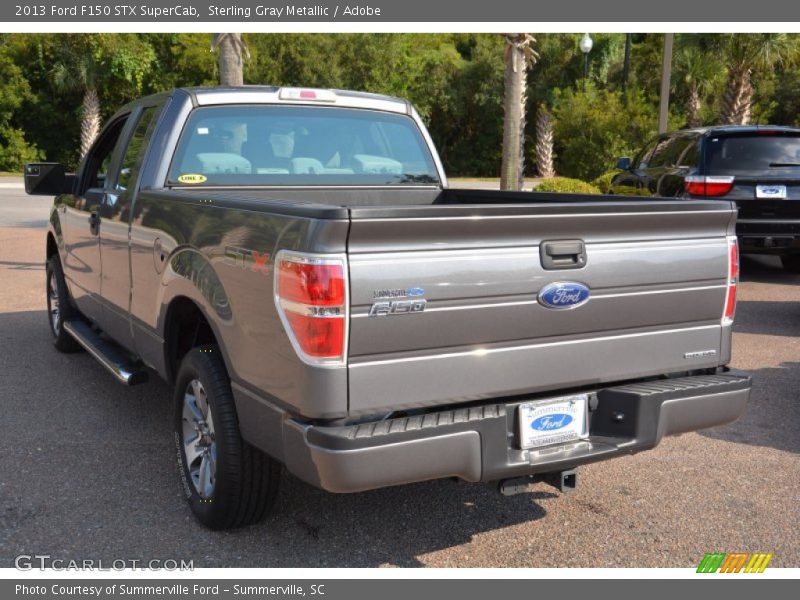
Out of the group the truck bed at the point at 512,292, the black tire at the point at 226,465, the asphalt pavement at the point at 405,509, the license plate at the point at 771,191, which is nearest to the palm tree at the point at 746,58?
the license plate at the point at 771,191

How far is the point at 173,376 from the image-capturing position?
14.7 feet

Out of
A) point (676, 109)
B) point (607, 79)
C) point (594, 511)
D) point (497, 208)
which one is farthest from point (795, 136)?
point (607, 79)

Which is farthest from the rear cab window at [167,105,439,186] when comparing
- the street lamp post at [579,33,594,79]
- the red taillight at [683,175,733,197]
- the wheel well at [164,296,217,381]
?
the street lamp post at [579,33,594,79]

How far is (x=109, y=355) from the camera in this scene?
532 cm

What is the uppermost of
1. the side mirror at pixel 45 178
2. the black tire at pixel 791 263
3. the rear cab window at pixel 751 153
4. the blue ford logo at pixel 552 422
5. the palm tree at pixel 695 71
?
the palm tree at pixel 695 71

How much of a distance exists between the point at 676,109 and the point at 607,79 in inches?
170

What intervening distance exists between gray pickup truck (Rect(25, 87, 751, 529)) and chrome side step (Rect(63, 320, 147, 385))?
45mm

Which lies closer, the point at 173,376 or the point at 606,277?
the point at 606,277

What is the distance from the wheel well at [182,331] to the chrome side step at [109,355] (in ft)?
1.53

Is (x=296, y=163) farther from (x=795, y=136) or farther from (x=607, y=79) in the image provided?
(x=607, y=79)

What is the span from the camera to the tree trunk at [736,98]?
24.2 meters

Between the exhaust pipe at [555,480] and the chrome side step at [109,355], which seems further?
the chrome side step at [109,355]

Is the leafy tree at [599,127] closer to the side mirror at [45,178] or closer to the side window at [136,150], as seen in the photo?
the side mirror at [45,178]

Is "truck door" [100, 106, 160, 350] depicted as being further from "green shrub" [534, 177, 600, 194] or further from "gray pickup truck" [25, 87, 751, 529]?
"green shrub" [534, 177, 600, 194]
